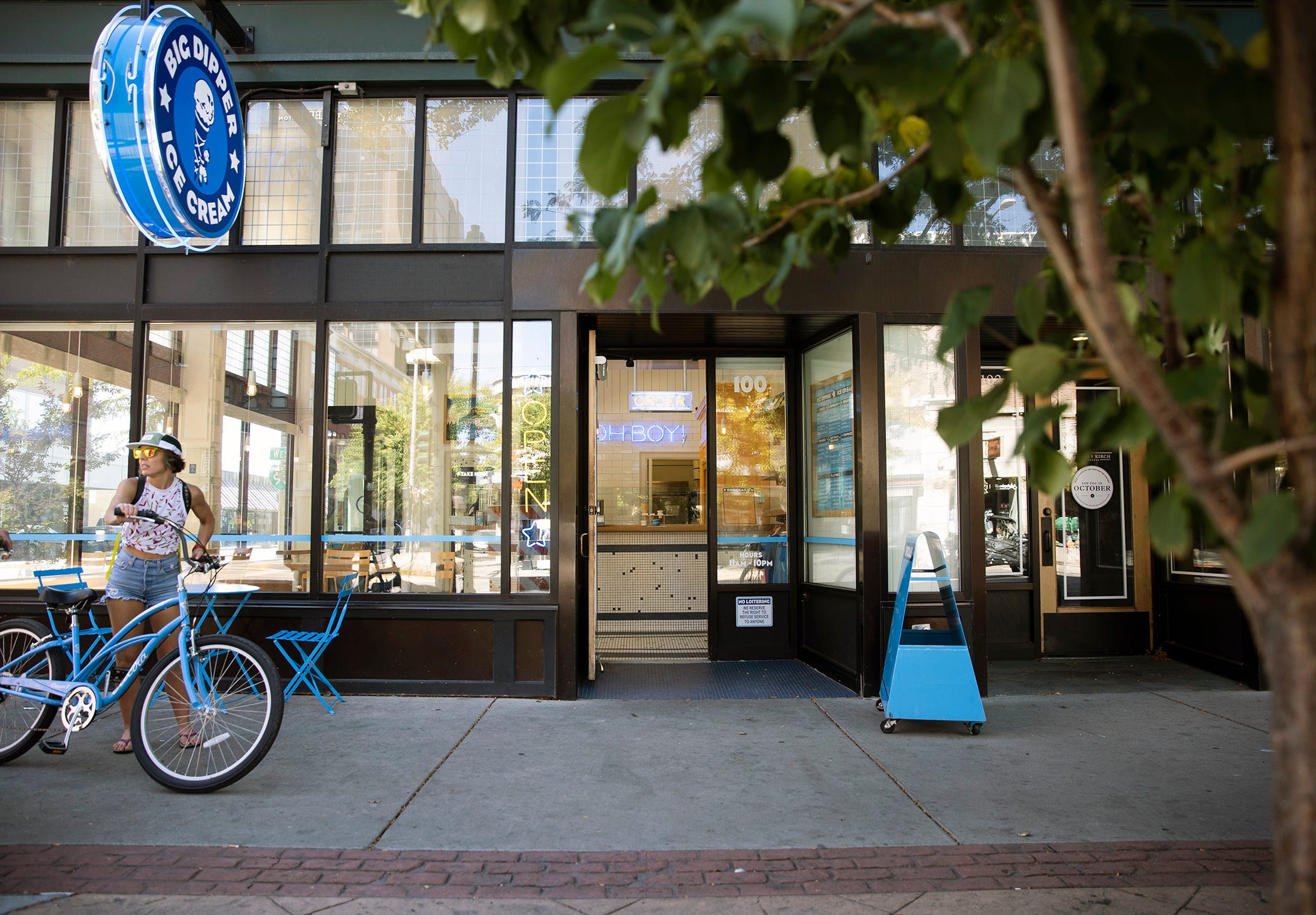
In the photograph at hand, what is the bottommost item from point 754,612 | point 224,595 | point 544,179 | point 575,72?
point 754,612

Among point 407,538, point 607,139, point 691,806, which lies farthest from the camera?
point 407,538

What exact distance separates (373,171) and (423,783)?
4.59m

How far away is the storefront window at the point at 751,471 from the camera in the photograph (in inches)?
299

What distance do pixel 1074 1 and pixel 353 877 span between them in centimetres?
358

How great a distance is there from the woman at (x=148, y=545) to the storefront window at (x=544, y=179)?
296 centimetres

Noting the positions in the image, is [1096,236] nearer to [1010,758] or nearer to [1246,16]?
[1010,758]

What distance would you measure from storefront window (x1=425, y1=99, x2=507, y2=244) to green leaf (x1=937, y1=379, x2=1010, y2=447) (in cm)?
530

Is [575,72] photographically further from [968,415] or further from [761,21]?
[968,415]

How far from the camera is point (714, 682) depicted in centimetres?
671

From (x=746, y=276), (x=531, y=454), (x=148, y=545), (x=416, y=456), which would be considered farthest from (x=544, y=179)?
(x=746, y=276)

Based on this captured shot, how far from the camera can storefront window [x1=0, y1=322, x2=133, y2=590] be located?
6.40 metres

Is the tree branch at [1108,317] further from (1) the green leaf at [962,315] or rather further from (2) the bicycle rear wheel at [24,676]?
(2) the bicycle rear wheel at [24,676]

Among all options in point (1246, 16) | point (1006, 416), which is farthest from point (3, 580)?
point (1246, 16)

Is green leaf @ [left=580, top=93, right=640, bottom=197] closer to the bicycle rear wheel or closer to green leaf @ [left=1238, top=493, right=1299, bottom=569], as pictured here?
green leaf @ [left=1238, top=493, right=1299, bottom=569]
